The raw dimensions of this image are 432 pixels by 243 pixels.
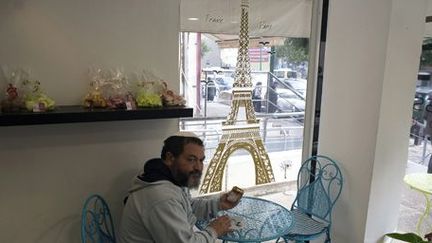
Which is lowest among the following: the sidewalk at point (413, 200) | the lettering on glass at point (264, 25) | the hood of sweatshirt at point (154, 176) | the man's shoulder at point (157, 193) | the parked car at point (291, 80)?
the sidewalk at point (413, 200)

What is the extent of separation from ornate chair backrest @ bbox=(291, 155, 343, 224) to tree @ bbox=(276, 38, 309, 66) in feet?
2.71

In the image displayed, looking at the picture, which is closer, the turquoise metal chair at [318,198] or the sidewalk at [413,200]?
the turquoise metal chair at [318,198]

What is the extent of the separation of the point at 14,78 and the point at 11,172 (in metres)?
0.50

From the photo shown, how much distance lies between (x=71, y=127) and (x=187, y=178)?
74 cm

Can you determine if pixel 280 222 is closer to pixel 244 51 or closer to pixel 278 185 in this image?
pixel 278 185

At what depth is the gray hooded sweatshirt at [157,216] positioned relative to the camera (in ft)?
4.43

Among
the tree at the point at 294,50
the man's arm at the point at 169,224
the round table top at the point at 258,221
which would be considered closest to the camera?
the man's arm at the point at 169,224

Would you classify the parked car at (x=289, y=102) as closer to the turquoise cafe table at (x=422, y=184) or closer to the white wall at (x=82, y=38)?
the turquoise cafe table at (x=422, y=184)

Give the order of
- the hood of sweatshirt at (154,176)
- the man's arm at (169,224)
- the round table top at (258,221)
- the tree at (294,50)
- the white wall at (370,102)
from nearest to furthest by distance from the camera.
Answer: the man's arm at (169,224) → the hood of sweatshirt at (154,176) → the round table top at (258,221) → the white wall at (370,102) → the tree at (294,50)

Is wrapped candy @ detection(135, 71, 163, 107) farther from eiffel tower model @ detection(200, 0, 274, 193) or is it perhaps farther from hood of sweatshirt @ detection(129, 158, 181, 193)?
eiffel tower model @ detection(200, 0, 274, 193)

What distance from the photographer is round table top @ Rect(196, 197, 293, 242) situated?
174 centimetres

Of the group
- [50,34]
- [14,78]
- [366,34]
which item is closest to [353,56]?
[366,34]

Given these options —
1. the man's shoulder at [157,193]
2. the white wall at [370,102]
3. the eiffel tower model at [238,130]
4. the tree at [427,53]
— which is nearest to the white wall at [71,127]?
the man's shoulder at [157,193]

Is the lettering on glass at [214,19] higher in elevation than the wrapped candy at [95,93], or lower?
higher
